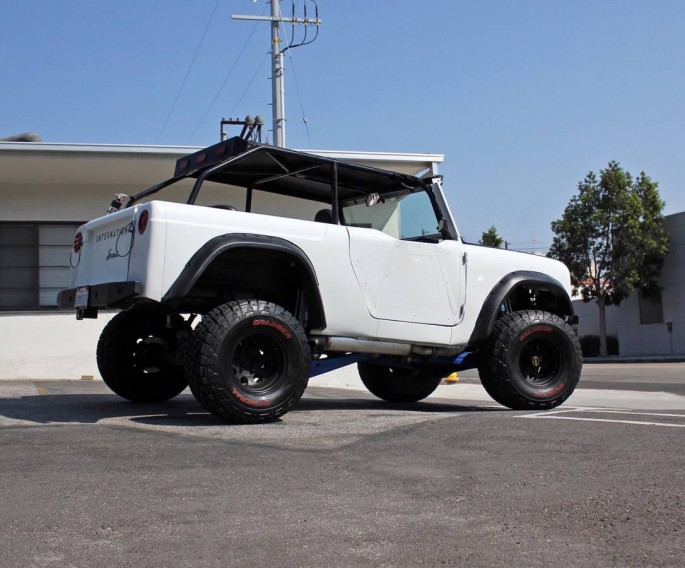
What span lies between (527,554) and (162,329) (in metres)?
5.25

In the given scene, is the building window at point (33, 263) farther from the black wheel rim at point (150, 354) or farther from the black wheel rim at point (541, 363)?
the black wheel rim at point (541, 363)

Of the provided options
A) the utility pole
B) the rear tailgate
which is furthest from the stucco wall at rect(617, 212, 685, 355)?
the rear tailgate

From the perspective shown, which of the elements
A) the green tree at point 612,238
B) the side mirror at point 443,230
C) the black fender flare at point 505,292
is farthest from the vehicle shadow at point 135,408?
the green tree at point 612,238

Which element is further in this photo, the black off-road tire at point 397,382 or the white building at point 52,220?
the white building at point 52,220

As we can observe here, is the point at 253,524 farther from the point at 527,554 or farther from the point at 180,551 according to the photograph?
the point at 527,554

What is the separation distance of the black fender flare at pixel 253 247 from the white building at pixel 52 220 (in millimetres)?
6719

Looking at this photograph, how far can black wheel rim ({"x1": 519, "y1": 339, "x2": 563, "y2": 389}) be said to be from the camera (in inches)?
317

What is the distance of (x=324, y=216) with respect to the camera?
7.73 metres

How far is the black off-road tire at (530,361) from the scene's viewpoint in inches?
304

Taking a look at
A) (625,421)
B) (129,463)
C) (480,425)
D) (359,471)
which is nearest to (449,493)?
(359,471)

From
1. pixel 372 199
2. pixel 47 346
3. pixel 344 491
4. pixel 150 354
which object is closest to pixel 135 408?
pixel 150 354

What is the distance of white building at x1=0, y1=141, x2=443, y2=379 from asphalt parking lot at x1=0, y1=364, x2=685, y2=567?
6.66 meters

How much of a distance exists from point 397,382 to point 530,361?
160 cm

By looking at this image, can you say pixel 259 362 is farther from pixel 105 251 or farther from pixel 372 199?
pixel 372 199
